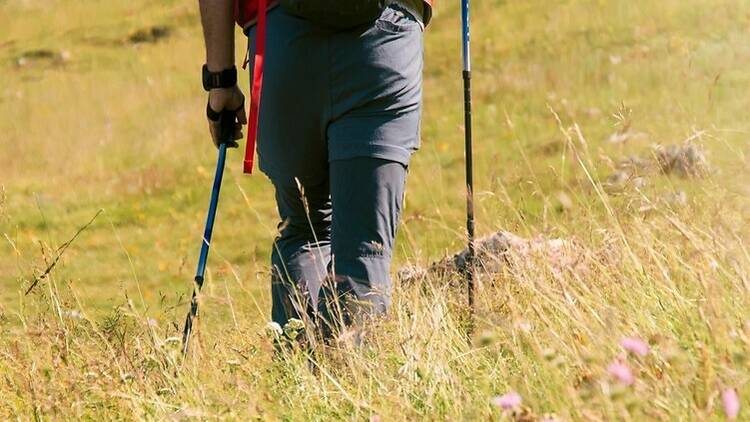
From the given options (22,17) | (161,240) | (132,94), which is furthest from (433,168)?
(22,17)

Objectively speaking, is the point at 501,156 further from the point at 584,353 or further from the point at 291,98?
the point at 584,353

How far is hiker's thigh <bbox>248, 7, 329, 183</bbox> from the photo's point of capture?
165 inches

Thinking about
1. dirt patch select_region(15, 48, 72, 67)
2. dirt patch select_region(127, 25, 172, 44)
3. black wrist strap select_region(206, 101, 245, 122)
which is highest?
A: black wrist strap select_region(206, 101, 245, 122)

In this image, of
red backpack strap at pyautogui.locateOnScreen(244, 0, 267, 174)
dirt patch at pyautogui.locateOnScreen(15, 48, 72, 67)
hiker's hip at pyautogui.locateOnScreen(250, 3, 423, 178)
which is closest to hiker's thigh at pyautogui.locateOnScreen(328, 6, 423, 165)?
hiker's hip at pyautogui.locateOnScreen(250, 3, 423, 178)

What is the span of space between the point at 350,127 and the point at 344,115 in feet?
0.21

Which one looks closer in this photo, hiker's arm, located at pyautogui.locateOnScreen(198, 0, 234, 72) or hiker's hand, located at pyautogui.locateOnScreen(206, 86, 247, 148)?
hiker's arm, located at pyautogui.locateOnScreen(198, 0, 234, 72)

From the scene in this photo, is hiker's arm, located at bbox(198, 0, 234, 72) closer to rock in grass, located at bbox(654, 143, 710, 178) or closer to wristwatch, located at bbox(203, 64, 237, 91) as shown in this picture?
wristwatch, located at bbox(203, 64, 237, 91)

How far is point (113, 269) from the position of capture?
15.2m

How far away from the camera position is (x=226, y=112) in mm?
4770

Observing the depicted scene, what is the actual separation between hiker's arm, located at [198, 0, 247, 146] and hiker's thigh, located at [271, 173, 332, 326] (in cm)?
40

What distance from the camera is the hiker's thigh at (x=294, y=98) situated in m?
4.19

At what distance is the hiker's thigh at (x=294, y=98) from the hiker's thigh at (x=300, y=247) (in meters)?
0.18

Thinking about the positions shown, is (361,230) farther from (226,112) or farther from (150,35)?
(150,35)

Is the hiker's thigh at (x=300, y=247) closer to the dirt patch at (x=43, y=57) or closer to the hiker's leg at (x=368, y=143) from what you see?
the hiker's leg at (x=368, y=143)
